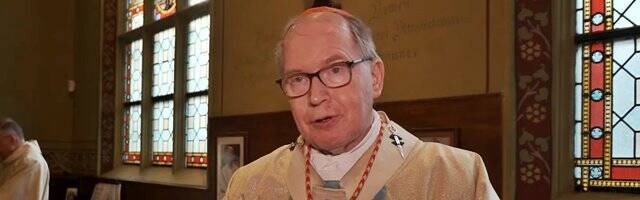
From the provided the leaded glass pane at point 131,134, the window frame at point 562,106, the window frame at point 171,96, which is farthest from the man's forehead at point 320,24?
the leaded glass pane at point 131,134

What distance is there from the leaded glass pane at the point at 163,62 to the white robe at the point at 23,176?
1597 mm

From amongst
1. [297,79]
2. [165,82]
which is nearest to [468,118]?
[297,79]

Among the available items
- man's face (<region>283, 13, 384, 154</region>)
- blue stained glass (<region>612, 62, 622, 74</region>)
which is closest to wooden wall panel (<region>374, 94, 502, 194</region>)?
blue stained glass (<region>612, 62, 622, 74</region>)

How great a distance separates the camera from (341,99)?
150 cm

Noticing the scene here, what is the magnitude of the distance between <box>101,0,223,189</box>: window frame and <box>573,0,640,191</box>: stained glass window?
3.20 metres

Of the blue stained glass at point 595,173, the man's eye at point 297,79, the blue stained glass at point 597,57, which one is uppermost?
the blue stained glass at point 597,57

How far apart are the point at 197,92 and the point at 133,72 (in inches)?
70.5

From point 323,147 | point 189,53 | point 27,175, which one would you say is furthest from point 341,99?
point 189,53

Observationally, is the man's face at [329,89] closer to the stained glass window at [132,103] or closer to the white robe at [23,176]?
the white robe at [23,176]

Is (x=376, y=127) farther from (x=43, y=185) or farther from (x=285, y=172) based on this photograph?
(x=43, y=185)

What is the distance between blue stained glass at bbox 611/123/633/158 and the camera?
290cm

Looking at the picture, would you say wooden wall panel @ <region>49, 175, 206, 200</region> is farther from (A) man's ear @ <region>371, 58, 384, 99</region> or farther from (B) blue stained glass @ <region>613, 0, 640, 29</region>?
(A) man's ear @ <region>371, 58, 384, 99</region>

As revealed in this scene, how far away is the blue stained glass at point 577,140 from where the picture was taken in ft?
10.1

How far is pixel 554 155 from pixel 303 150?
1.70 metres
